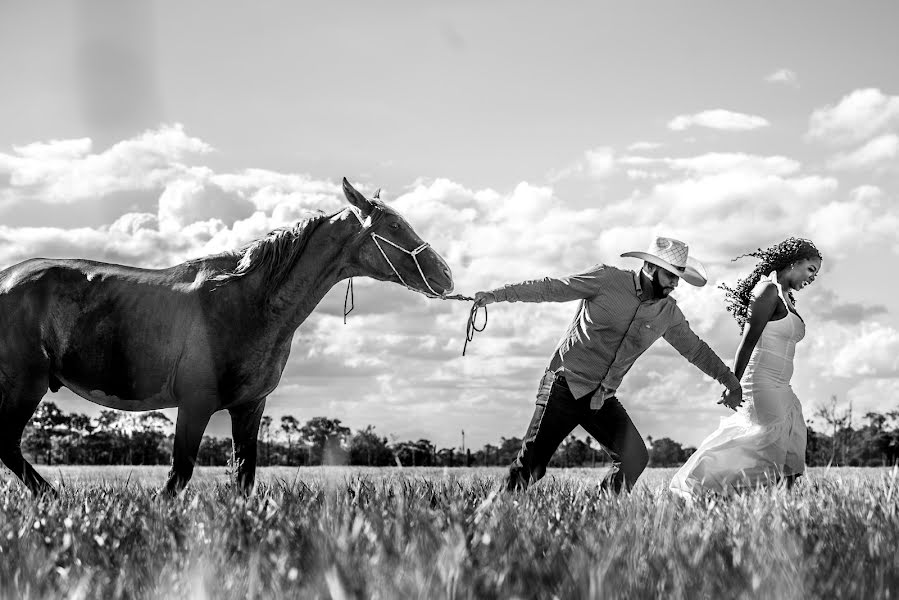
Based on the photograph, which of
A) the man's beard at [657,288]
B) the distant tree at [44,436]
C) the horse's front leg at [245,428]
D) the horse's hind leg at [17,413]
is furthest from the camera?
the distant tree at [44,436]

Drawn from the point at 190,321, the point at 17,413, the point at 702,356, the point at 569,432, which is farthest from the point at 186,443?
the point at 702,356

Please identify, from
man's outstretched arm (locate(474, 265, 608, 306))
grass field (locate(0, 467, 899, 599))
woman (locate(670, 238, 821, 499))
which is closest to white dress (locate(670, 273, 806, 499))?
woman (locate(670, 238, 821, 499))

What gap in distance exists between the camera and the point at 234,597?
2775mm

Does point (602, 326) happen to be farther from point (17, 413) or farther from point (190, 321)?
point (17, 413)

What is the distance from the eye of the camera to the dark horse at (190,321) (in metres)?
6.79

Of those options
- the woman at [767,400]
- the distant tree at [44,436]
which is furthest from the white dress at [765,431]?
the distant tree at [44,436]

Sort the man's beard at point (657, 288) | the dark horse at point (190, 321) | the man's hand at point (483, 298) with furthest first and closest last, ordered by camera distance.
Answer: the dark horse at point (190, 321) → the man's beard at point (657, 288) → the man's hand at point (483, 298)

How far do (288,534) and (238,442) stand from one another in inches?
133

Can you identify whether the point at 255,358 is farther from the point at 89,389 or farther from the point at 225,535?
the point at 225,535

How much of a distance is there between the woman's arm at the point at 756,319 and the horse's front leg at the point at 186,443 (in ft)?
15.1

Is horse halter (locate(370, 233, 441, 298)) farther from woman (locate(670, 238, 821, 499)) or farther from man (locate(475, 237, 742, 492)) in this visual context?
woman (locate(670, 238, 821, 499))

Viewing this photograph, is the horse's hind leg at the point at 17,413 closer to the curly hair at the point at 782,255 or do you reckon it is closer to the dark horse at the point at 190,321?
the dark horse at the point at 190,321

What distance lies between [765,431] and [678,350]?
46.9 inches

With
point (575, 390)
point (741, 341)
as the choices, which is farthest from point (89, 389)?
point (741, 341)
